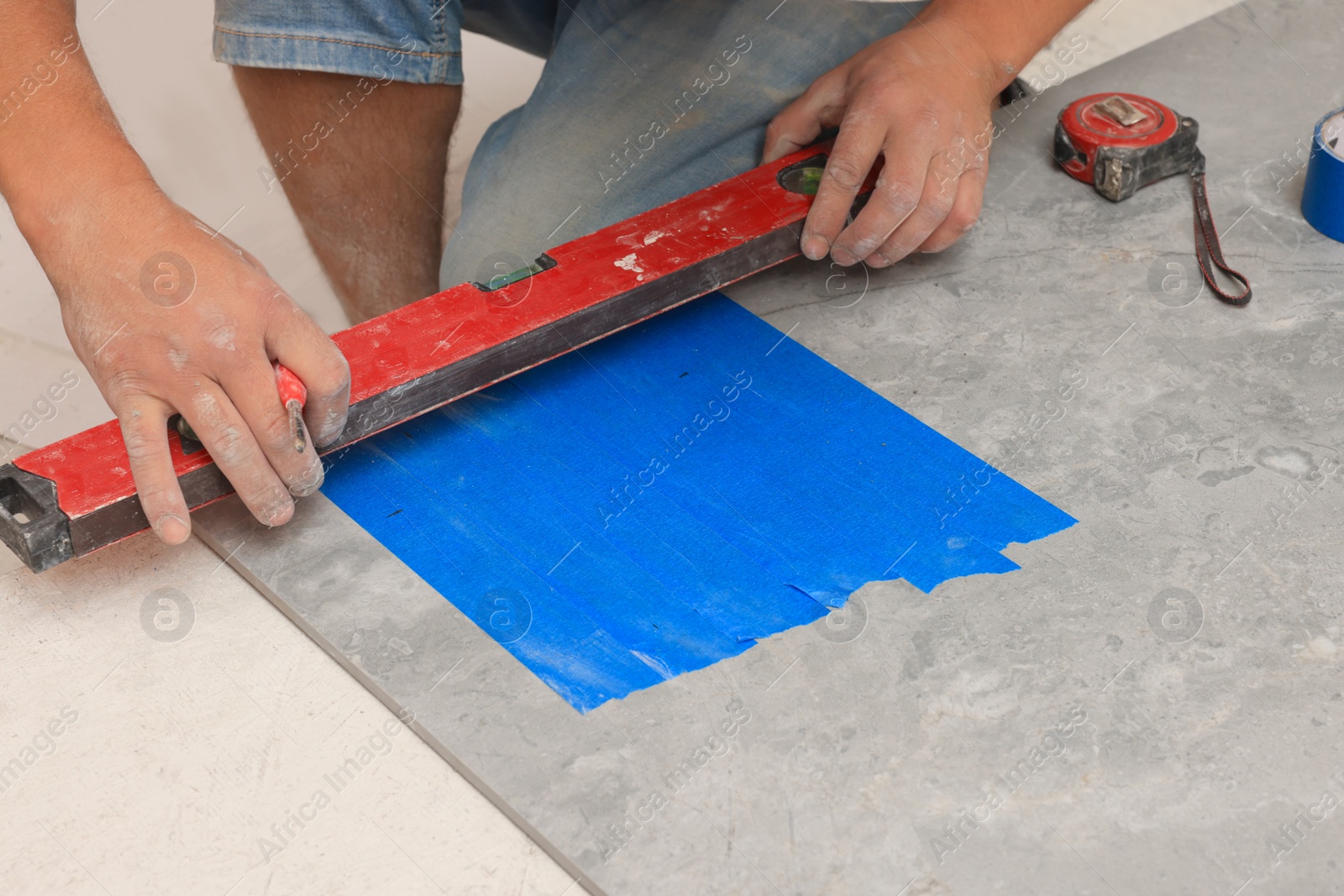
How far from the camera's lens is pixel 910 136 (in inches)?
59.4

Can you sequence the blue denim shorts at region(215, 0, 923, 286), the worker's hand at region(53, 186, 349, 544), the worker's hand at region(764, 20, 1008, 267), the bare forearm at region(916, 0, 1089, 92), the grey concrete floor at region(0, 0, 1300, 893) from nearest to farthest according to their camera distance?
the grey concrete floor at region(0, 0, 1300, 893) < the worker's hand at region(53, 186, 349, 544) < the worker's hand at region(764, 20, 1008, 267) < the bare forearm at region(916, 0, 1089, 92) < the blue denim shorts at region(215, 0, 923, 286)

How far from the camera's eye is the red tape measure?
1684 mm

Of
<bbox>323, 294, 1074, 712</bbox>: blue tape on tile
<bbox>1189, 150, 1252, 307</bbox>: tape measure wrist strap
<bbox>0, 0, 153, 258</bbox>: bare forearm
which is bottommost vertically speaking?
<bbox>1189, 150, 1252, 307</bbox>: tape measure wrist strap

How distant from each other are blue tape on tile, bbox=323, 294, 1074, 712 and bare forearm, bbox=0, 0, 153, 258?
0.40m

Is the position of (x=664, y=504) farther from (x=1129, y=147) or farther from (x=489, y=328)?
(x=1129, y=147)

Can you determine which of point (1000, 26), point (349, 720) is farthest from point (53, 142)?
point (1000, 26)

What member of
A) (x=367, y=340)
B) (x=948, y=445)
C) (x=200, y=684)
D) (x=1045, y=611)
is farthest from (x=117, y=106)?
(x=1045, y=611)

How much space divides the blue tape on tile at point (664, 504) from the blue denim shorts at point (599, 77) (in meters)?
0.48

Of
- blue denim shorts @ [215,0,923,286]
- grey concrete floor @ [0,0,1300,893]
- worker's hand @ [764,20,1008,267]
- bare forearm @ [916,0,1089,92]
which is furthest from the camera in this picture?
blue denim shorts @ [215,0,923,286]

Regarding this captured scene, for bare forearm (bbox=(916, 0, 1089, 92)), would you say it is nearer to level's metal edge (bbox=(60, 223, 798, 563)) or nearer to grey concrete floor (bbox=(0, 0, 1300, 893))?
level's metal edge (bbox=(60, 223, 798, 563))

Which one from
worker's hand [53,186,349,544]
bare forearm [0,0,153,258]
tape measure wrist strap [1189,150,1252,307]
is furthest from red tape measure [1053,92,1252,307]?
bare forearm [0,0,153,258]

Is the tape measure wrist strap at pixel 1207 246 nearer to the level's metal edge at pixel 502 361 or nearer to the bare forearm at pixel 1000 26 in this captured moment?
the bare forearm at pixel 1000 26

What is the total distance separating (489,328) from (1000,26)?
923mm

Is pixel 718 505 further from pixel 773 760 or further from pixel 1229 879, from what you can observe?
pixel 1229 879
